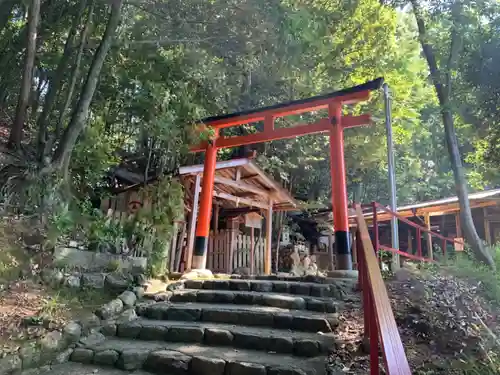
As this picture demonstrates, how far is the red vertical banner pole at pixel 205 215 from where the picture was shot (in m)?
7.84

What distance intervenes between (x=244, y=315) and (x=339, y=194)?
3129 mm

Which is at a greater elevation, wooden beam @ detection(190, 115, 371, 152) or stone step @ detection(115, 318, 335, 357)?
wooden beam @ detection(190, 115, 371, 152)

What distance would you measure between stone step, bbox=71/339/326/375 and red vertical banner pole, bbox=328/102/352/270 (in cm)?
310

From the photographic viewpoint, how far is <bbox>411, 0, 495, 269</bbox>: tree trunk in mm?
7172

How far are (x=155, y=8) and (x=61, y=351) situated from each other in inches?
234

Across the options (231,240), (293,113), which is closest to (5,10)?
(293,113)

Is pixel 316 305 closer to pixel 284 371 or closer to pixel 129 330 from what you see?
pixel 284 371

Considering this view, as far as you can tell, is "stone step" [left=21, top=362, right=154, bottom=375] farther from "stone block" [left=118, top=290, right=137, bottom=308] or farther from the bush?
the bush

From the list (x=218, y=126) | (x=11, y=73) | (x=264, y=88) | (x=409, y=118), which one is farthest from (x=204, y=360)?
(x=409, y=118)

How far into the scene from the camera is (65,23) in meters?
6.55

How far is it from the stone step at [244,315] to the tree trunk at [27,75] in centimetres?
309

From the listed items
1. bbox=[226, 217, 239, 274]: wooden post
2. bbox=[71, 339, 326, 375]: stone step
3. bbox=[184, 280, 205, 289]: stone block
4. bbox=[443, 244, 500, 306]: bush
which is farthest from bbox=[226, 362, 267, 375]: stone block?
bbox=[226, 217, 239, 274]: wooden post

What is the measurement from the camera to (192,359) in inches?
145

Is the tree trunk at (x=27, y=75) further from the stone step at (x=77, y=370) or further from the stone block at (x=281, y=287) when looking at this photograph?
the stone block at (x=281, y=287)
